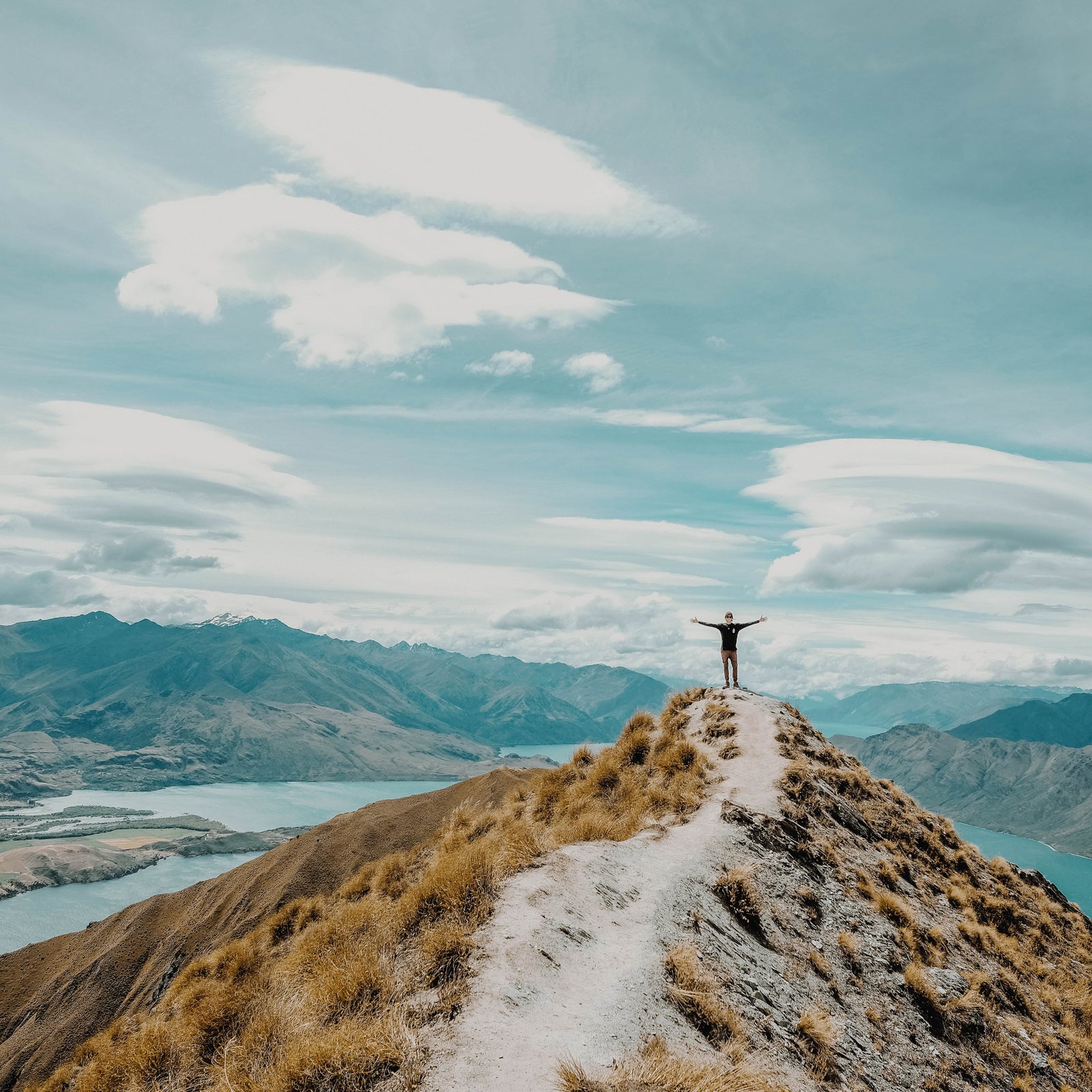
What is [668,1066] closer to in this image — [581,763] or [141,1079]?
[141,1079]

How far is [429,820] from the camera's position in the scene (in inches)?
4803

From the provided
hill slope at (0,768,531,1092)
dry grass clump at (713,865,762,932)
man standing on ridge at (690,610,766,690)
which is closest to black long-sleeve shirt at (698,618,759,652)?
man standing on ridge at (690,610,766,690)

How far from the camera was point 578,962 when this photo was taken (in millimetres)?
11961

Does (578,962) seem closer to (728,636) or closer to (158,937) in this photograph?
(728,636)

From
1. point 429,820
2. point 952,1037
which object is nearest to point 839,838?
point 952,1037

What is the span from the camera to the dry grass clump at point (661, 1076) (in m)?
8.08

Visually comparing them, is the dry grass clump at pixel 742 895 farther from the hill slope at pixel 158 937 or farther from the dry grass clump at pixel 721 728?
the hill slope at pixel 158 937

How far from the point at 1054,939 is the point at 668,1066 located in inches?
1147

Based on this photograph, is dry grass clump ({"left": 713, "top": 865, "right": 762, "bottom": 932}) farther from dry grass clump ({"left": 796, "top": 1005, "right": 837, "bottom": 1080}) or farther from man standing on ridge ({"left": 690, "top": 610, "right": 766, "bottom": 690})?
man standing on ridge ({"left": 690, "top": 610, "right": 766, "bottom": 690})

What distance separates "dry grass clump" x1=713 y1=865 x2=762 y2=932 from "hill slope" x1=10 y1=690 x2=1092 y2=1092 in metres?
0.08

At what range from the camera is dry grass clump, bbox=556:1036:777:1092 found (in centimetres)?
808

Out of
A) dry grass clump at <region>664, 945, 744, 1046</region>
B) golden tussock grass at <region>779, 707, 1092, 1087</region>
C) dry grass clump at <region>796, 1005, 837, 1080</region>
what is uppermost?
dry grass clump at <region>664, 945, 744, 1046</region>

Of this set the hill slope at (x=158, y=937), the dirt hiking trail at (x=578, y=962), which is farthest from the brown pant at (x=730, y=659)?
the hill slope at (x=158, y=937)

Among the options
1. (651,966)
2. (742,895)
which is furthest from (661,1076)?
(742,895)
